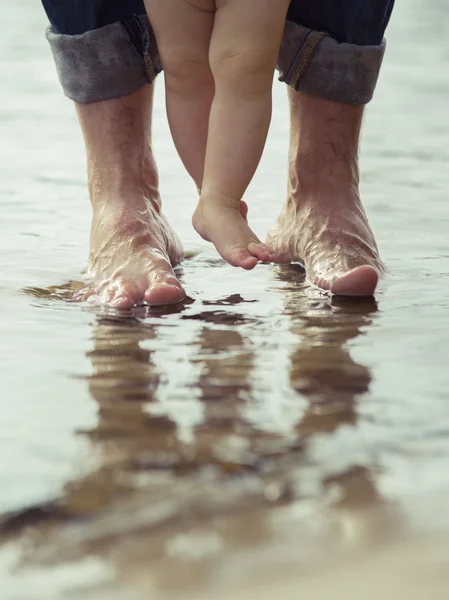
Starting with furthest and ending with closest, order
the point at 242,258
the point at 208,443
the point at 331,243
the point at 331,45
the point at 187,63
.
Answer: the point at 331,45, the point at 331,243, the point at 187,63, the point at 242,258, the point at 208,443

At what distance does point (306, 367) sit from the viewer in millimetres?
1135

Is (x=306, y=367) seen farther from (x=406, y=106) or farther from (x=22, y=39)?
(x=22, y=39)

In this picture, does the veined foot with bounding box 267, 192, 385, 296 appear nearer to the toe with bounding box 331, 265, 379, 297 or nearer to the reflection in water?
the toe with bounding box 331, 265, 379, 297

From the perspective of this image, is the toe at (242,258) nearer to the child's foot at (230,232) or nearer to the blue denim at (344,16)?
the child's foot at (230,232)

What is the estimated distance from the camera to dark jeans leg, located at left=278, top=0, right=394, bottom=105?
5.94 feet

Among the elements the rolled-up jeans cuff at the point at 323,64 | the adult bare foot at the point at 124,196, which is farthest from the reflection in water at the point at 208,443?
the rolled-up jeans cuff at the point at 323,64

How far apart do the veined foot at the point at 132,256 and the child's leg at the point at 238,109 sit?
12 cm

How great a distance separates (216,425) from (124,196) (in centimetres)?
95

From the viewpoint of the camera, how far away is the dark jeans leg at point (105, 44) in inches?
71.8

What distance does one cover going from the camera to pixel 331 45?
5.98 feet

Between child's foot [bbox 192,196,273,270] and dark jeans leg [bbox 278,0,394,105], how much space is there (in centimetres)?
40

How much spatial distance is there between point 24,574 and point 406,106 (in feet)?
9.76

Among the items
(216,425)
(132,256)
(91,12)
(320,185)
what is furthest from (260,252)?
(91,12)

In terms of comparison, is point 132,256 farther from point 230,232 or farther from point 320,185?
point 320,185
